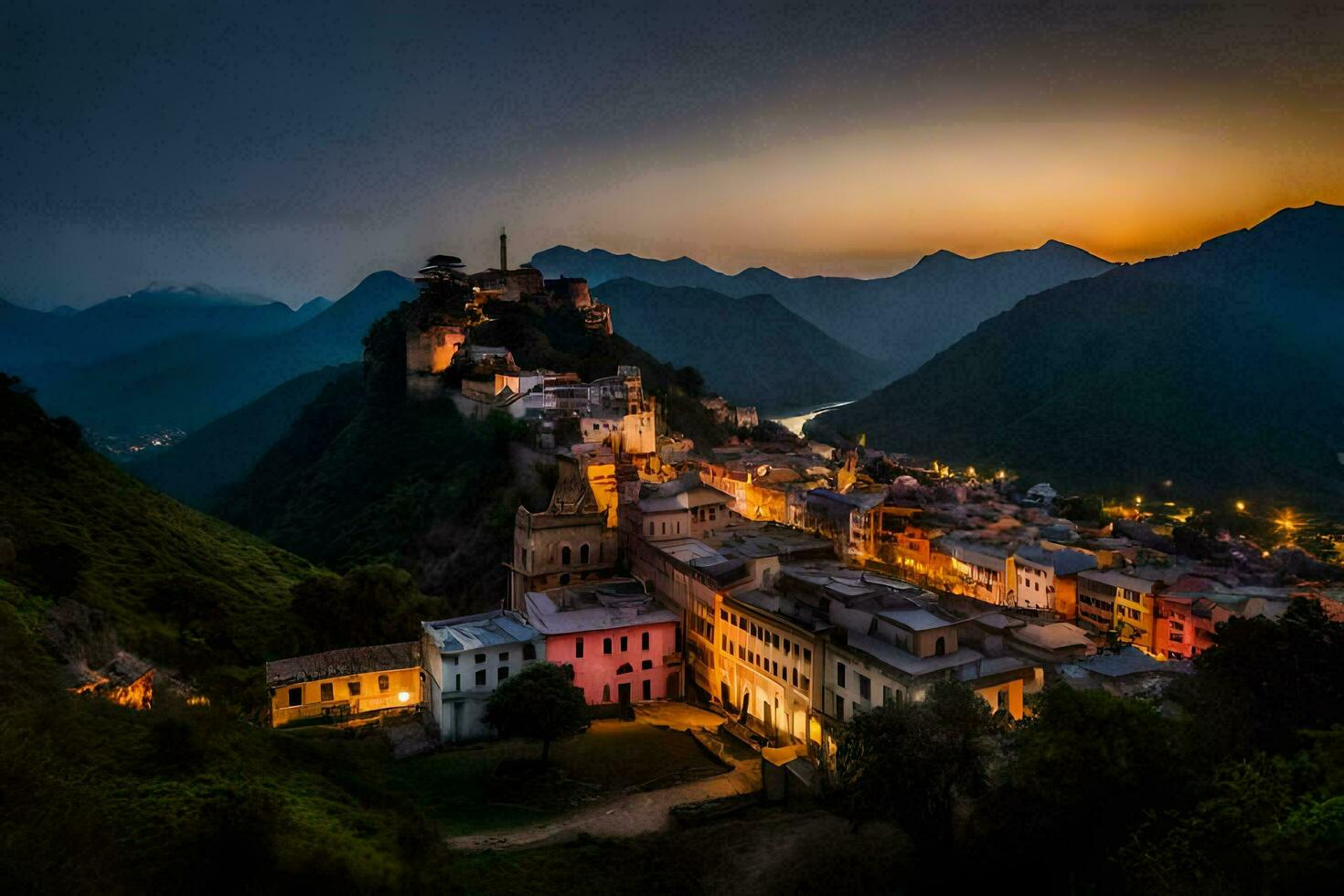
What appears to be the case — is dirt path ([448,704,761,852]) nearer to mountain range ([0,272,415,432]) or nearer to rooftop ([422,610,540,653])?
rooftop ([422,610,540,653])

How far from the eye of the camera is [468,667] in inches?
1148

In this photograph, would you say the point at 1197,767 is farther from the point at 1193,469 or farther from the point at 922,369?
the point at 922,369

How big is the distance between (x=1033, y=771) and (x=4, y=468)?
4221 centimetres

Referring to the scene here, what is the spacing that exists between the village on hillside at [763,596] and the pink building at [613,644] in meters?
0.08

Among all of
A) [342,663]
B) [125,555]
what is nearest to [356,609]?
[342,663]

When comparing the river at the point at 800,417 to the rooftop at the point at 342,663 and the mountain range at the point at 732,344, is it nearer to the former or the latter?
the mountain range at the point at 732,344

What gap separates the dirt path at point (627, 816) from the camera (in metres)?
20.5

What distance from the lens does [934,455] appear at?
113062 mm

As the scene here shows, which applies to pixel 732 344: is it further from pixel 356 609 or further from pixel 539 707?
pixel 539 707

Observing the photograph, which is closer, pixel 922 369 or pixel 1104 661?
pixel 1104 661

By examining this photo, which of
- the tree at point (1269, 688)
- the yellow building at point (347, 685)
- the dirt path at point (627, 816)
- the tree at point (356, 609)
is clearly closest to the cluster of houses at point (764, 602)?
the yellow building at point (347, 685)

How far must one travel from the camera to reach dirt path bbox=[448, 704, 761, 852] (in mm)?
20452

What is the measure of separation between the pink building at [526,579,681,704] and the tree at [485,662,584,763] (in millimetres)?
4557

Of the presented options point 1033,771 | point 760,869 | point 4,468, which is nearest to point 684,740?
point 760,869
